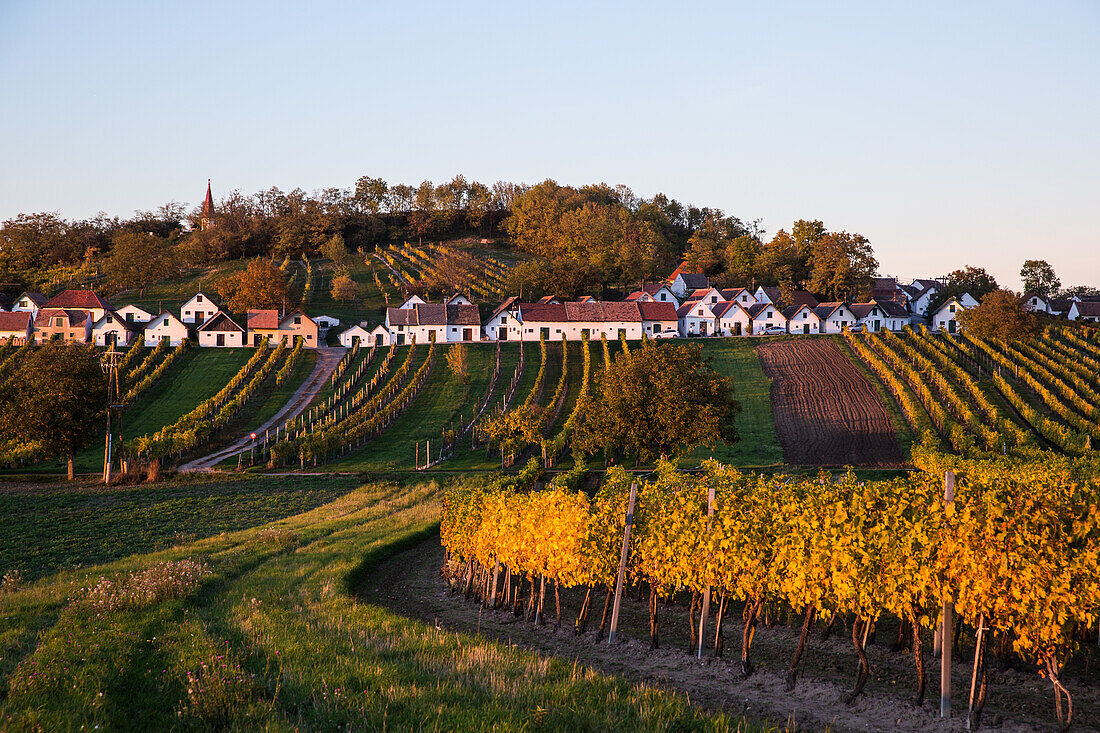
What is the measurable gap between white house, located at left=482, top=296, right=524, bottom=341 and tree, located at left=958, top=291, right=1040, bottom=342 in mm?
58487

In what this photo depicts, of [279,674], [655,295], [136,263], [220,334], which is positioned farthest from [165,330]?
[279,674]

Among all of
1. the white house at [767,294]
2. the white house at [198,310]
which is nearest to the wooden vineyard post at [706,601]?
the white house at [198,310]

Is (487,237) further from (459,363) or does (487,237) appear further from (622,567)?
(622,567)

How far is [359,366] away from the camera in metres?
83.2

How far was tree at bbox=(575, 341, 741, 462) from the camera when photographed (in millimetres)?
44969

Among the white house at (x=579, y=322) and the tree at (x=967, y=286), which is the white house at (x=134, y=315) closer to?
the white house at (x=579, y=322)

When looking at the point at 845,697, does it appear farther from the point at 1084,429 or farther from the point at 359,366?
the point at 359,366

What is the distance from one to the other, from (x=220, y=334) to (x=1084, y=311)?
136m

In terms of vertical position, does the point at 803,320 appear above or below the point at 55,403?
above

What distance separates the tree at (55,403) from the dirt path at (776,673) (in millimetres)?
38108

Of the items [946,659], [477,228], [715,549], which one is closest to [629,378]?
[715,549]

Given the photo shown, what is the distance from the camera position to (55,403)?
1866 inches

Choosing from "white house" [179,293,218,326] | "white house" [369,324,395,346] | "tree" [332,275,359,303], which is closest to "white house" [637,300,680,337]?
"white house" [369,324,395,346]

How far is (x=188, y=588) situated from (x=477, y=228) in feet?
580
